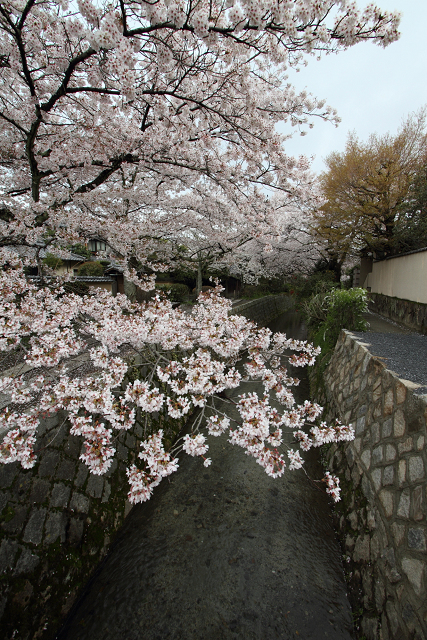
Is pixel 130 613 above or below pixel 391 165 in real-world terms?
below

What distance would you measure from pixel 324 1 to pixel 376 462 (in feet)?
17.1

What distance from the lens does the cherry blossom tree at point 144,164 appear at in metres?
2.91

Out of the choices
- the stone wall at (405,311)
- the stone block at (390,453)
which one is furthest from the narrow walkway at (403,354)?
the stone wall at (405,311)

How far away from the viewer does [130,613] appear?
282 cm

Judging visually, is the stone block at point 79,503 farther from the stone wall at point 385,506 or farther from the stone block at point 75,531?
the stone wall at point 385,506

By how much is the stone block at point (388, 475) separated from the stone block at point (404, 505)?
24 cm

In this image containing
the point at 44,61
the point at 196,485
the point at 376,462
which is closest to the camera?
the point at 376,462

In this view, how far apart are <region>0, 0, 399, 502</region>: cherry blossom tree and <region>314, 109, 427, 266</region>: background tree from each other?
641 cm

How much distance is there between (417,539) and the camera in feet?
7.67

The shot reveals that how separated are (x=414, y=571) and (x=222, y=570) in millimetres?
2021

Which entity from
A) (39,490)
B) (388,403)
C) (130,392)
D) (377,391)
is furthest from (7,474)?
(377,391)

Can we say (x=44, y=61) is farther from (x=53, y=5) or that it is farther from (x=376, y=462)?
(x=376, y=462)

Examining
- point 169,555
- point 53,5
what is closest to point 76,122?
point 53,5

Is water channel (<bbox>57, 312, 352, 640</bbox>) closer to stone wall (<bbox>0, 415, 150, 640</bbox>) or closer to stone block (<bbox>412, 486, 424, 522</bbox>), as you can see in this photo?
stone wall (<bbox>0, 415, 150, 640</bbox>)
